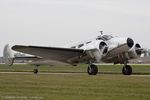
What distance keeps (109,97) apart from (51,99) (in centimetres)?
230

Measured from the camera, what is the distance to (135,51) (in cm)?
3472

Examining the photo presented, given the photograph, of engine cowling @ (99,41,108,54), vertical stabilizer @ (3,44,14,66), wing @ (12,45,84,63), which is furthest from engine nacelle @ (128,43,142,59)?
vertical stabilizer @ (3,44,14,66)

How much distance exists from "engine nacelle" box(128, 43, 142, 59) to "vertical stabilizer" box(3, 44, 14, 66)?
55.4 feet

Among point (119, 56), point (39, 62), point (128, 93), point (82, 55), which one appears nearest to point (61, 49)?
point (82, 55)

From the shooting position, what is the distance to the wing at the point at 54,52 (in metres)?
37.1

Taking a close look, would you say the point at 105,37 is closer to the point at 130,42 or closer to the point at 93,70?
the point at 130,42

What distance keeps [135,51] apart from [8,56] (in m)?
18.3

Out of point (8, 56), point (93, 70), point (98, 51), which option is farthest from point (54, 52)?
point (8, 56)

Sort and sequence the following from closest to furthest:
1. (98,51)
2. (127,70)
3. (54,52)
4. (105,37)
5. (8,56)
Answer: (127,70) < (98,51) < (105,37) < (54,52) < (8,56)

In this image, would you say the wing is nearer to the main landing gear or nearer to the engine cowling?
the engine cowling

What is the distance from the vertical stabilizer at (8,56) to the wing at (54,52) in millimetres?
7488

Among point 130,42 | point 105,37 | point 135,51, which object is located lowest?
point 135,51

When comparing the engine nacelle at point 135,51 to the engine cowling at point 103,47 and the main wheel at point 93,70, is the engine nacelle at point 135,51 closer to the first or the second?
the engine cowling at point 103,47

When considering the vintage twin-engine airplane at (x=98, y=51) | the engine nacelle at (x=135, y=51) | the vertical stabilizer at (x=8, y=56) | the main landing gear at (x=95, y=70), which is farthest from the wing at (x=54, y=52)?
the vertical stabilizer at (x=8, y=56)
